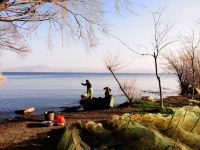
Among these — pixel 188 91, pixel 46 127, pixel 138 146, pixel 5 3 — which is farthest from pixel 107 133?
pixel 188 91

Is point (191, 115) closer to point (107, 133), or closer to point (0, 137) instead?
point (107, 133)

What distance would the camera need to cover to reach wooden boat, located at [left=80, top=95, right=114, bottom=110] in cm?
2838

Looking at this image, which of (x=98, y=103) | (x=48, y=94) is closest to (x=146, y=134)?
(x=98, y=103)

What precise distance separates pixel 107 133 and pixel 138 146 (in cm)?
98

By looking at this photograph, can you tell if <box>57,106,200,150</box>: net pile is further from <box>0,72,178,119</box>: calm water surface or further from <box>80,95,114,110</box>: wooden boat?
<box>0,72,178,119</box>: calm water surface

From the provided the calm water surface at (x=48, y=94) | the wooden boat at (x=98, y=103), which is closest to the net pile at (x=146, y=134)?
the wooden boat at (x=98, y=103)

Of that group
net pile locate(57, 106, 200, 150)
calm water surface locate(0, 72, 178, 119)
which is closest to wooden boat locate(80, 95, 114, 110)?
calm water surface locate(0, 72, 178, 119)

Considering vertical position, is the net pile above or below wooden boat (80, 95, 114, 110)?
above

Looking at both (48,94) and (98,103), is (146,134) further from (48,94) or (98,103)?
(48,94)

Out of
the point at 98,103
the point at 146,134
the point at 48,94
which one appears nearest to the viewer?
the point at 146,134

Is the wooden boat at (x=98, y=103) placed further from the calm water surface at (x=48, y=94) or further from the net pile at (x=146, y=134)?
the net pile at (x=146, y=134)

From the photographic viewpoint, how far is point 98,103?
94.4 ft

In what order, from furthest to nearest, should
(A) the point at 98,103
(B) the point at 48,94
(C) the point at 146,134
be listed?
(B) the point at 48,94 → (A) the point at 98,103 → (C) the point at 146,134

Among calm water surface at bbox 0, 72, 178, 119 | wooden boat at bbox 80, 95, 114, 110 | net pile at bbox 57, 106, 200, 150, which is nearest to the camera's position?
net pile at bbox 57, 106, 200, 150
